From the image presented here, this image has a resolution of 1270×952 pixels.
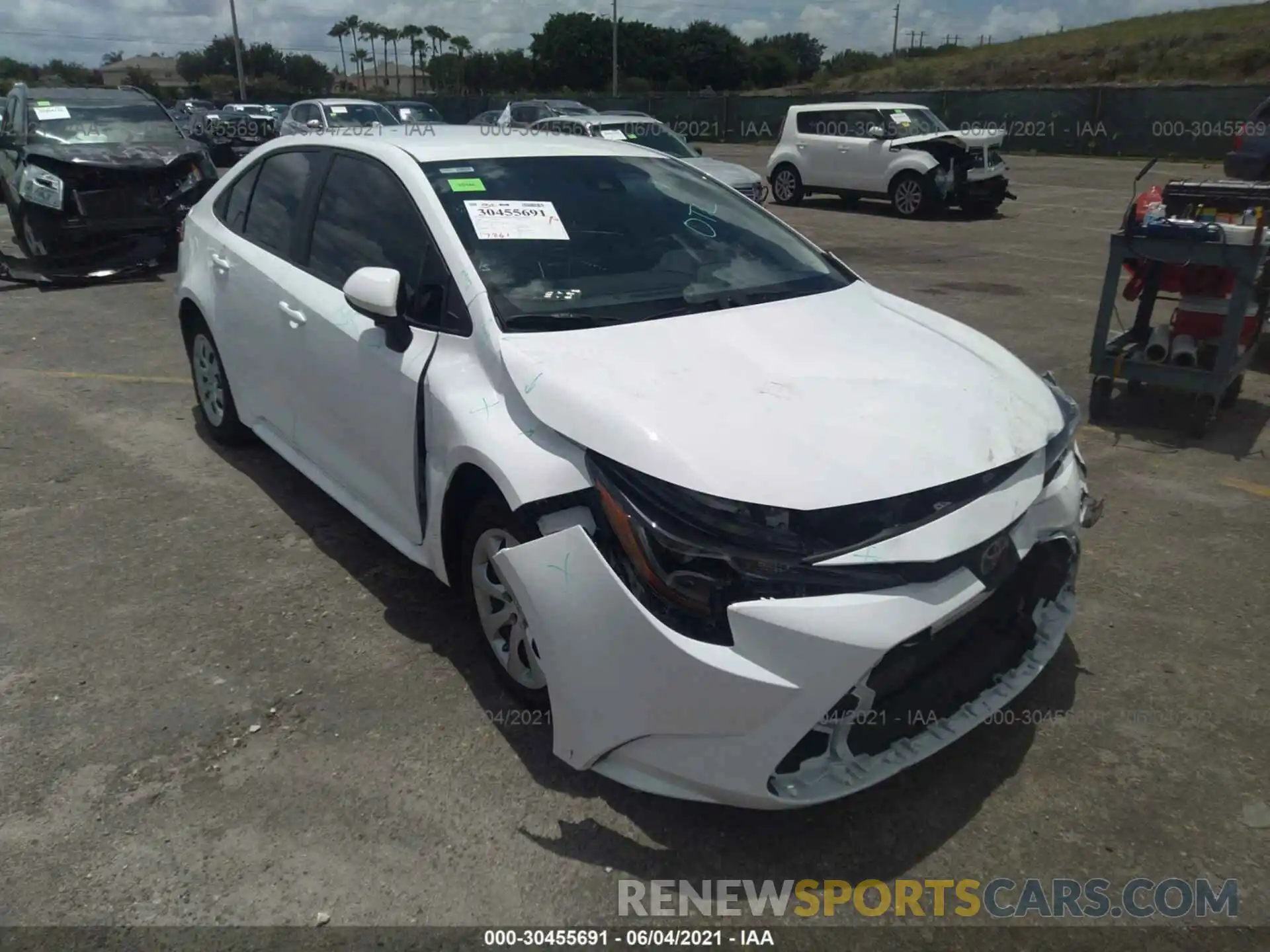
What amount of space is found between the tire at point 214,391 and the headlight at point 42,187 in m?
5.57

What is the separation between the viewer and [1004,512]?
102 inches

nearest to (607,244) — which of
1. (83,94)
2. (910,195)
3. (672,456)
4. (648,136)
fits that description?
(672,456)

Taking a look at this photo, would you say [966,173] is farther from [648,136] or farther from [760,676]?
[760,676]

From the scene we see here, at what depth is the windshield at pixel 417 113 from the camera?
1966 cm

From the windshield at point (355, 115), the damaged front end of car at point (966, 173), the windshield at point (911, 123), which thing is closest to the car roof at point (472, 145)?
the damaged front end of car at point (966, 173)

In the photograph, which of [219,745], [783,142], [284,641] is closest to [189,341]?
[284,641]

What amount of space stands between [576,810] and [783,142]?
1719cm

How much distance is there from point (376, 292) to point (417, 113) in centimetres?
1854

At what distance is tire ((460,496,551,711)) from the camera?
291cm

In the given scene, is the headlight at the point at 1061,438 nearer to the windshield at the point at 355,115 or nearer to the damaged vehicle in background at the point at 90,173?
the damaged vehicle in background at the point at 90,173

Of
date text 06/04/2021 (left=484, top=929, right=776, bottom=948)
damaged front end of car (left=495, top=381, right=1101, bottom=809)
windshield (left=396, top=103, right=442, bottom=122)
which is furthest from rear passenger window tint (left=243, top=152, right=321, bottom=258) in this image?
windshield (left=396, top=103, right=442, bottom=122)

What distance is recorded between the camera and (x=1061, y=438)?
3.05 m

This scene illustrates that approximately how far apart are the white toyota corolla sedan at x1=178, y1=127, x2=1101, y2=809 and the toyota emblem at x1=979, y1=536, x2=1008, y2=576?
14mm

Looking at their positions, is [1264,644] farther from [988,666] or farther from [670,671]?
[670,671]
